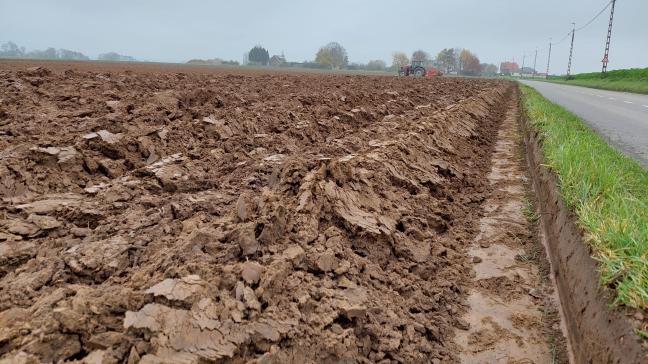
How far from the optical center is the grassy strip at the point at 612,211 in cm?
206

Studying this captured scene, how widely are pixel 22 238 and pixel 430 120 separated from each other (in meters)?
5.75

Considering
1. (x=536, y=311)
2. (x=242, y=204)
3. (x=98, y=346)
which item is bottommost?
(x=536, y=311)

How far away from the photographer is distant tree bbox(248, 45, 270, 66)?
93250 mm

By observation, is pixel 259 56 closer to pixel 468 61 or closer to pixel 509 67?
pixel 468 61

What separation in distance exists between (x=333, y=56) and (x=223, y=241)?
100 m

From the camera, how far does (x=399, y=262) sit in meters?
3.09

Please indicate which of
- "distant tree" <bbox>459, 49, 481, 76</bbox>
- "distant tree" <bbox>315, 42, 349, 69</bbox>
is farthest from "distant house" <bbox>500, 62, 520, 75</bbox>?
"distant tree" <bbox>315, 42, 349, 69</bbox>

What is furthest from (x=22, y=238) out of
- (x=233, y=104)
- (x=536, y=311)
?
(x=233, y=104)

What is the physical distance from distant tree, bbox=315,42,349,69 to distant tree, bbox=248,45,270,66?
38.7 feet

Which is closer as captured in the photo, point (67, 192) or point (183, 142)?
point (67, 192)

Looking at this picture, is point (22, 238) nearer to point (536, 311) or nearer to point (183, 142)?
point (183, 142)

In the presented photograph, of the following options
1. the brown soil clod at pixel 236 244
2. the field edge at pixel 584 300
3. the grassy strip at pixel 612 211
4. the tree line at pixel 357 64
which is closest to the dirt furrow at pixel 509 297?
the brown soil clod at pixel 236 244

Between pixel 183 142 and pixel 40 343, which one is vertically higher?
pixel 183 142

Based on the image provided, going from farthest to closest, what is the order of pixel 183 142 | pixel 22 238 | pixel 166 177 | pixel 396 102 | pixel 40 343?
pixel 396 102
pixel 183 142
pixel 166 177
pixel 22 238
pixel 40 343
